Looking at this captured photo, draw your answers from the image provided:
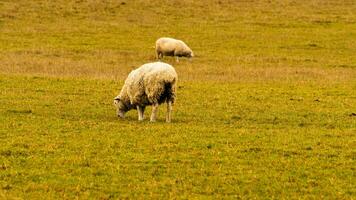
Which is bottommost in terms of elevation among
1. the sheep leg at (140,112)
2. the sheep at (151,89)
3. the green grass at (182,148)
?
the green grass at (182,148)

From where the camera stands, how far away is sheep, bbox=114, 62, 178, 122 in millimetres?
19297

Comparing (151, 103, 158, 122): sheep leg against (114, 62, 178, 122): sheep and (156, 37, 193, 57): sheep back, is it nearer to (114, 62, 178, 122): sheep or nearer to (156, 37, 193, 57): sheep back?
(114, 62, 178, 122): sheep

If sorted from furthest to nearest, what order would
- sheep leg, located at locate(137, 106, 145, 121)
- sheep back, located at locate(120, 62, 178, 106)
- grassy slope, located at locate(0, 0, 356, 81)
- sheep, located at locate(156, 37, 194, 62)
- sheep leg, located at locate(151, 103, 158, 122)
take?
1. sheep, located at locate(156, 37, 194, 62)
2. grassy slope, located at locate(0, 0, 356, 81)
3. sheep leg, located at locate(137, 106, 145, 121)
4. sheep leg, located at locate(151, 103, 158, 122)
5. sheep back, located at locate(120, 62, 178, 106)

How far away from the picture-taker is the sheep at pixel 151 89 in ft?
63.3

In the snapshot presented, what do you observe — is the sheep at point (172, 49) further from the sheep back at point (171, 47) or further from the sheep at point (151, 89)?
the sheep at point (151, 89)

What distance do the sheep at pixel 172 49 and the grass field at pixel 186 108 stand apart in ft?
1.39

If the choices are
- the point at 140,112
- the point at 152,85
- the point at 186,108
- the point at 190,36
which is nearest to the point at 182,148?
the point at 152,85

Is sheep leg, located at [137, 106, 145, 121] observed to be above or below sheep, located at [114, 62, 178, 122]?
below

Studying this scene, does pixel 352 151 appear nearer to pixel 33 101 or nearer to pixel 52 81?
pixel 33 101

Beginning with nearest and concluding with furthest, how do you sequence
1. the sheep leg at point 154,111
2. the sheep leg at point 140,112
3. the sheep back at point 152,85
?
the sheep back at point 152,85, the sheep leg at point 154,111, the sheep leg at point 140,112

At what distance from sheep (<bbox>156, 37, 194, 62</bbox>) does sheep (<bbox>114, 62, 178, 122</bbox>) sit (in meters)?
18.2

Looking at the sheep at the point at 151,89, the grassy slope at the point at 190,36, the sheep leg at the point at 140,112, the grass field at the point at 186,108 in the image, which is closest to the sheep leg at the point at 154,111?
the sheep at the point at 151,89

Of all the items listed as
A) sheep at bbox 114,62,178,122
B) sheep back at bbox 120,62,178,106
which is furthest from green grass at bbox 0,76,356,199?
sheep back at bbox 120,62,178,106

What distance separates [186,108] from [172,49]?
17.2 m
